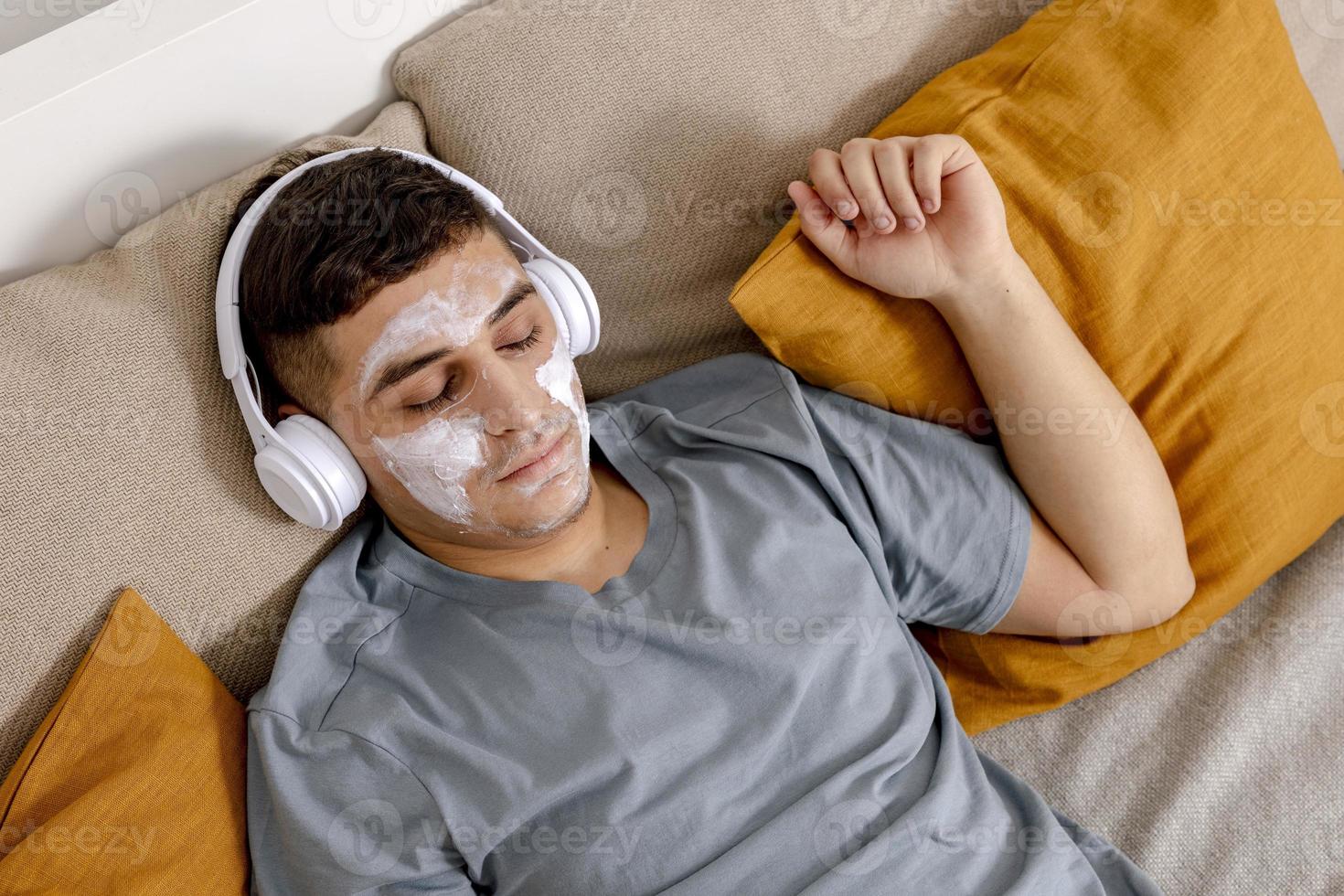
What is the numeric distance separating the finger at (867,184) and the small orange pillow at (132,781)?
2.78 ft

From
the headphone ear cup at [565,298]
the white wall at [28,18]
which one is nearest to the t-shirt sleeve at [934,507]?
the headphone ear cup at [565,298]

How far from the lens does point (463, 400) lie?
110cm

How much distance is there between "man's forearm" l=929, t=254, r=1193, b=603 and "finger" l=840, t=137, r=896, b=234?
0.39ft

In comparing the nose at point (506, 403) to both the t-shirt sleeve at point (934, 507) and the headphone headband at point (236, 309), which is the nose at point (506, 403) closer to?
the headphone headband at point (236, 309)

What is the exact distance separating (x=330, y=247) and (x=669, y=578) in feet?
1.61

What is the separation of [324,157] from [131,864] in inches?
27.9

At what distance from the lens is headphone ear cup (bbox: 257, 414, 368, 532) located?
109 centimetres

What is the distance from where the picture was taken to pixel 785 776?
1.11 metres

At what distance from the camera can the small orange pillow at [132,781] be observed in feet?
3.08

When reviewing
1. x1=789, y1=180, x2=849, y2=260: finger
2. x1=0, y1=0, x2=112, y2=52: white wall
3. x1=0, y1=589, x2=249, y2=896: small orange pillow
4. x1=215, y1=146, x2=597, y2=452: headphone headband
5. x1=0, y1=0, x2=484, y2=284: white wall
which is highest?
x1=0, y1=0, x2=112, y2=52: white wall

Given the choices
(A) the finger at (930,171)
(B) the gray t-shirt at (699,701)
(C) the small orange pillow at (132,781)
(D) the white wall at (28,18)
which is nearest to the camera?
(C) the small orange pillow at (132,781)

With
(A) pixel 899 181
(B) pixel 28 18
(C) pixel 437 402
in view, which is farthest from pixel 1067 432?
(B) pixel 28 18

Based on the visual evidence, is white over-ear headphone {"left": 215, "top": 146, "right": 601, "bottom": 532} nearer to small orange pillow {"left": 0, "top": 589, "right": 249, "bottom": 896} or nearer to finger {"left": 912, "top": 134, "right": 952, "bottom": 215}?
small orange pillow {"left": 0, "top": 589, "right": 249, "bottom": 896}

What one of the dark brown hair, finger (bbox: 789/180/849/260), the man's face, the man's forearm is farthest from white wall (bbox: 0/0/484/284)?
the man's forearm
